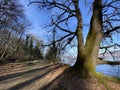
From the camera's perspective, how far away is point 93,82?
30.0ft

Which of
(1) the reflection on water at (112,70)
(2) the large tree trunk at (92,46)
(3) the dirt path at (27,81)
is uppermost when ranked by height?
(2) the large tree trunk at (92,46)

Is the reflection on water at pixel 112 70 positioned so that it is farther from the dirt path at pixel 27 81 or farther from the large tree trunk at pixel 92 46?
the dirt path at pixel 27 81

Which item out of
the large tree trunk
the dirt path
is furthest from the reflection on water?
the dirt path

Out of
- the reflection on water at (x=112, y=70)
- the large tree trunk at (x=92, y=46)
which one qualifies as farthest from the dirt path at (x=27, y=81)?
the reflection on water at (x=112, y=70)

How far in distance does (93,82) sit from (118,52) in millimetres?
3960

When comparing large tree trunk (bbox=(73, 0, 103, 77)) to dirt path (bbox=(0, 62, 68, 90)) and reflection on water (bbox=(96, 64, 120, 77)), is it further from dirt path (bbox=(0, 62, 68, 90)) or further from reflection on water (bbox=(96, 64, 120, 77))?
dirt path (bbox=(0, 62, 68, 90))

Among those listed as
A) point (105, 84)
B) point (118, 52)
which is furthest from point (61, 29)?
point (105, 84)

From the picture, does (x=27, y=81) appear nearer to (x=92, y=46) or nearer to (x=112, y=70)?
(x=92, y=46)

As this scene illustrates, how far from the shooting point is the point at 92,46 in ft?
34.0

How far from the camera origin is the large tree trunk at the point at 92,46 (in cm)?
1013

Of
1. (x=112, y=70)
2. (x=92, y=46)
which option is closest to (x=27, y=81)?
(x=92, y=46)

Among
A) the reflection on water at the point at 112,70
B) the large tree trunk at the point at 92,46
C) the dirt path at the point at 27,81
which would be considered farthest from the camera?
the reflection on water at the point at 112,70

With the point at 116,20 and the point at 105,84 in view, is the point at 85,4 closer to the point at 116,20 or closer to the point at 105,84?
the point at 116,20

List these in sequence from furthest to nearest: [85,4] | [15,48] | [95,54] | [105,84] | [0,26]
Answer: [15,48] → [0,26] → [85,4] → [95,54] → [105,84]
